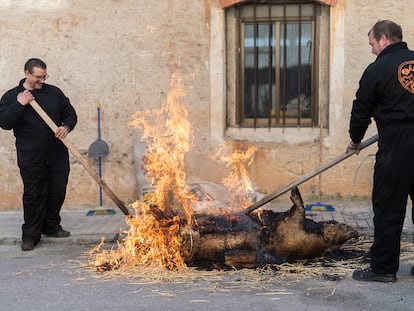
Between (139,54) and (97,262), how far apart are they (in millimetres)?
4075

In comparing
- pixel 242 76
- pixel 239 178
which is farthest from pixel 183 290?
pixel 242 76

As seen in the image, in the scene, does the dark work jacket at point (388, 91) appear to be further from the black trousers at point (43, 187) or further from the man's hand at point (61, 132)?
the black trousers at point (43, 187)

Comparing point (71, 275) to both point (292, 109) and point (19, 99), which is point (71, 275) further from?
point (292, 109)

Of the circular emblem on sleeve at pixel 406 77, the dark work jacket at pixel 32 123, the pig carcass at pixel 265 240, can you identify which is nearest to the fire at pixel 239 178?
the pig carcass at pixel 265 240

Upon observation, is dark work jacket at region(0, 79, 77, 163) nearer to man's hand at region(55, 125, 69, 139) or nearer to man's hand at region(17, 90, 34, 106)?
man's hand at region(17, 90, 34, 106)

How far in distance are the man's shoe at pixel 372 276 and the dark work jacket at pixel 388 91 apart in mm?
1293

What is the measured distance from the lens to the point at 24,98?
22.2ft

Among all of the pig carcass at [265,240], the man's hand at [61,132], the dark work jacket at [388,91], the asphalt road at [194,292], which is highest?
the dark work jacket at [388,91]

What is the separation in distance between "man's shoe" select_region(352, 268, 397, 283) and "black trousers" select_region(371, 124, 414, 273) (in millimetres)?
40

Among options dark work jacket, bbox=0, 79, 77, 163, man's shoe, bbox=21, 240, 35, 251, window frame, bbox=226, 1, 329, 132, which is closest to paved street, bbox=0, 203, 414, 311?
man's shoe, bbox=21, 240, 35, 251

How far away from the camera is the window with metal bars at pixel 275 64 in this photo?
30.2 ft

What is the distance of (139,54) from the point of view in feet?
30.1

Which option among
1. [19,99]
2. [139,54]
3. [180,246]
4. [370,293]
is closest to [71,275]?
[180,246]

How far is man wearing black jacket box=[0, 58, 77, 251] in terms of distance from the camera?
7.00 meters
